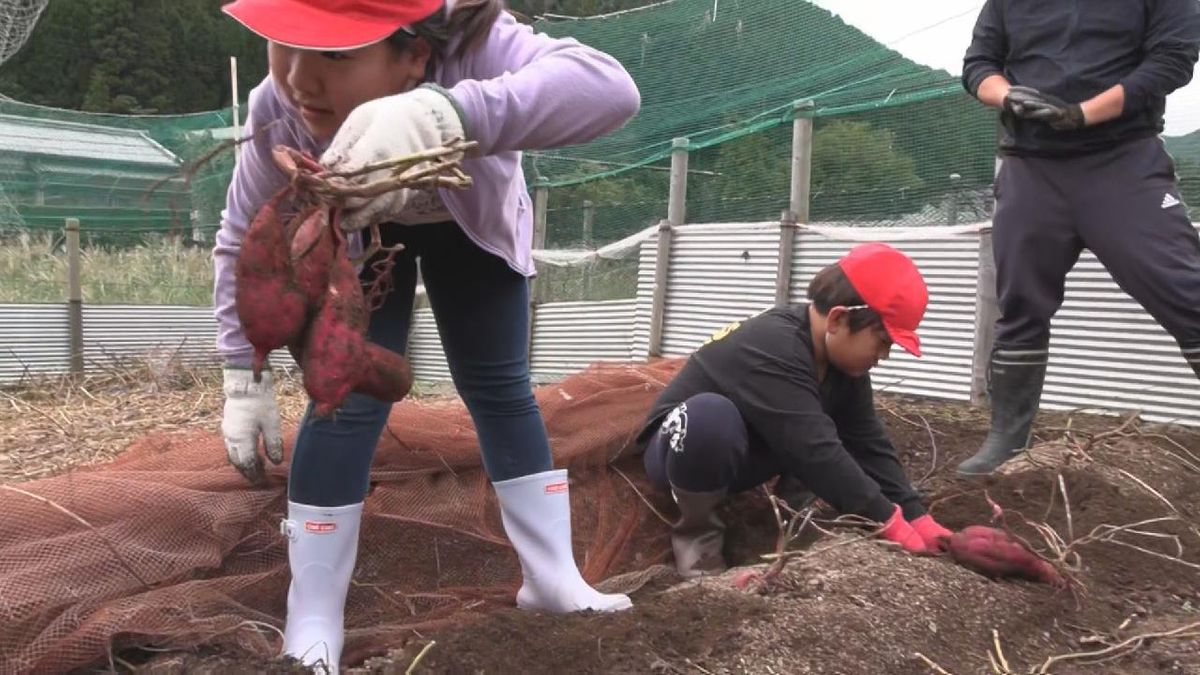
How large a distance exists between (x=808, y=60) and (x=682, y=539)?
15.8ft

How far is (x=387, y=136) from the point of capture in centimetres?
130

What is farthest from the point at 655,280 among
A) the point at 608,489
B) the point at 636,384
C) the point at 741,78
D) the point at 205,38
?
the point at 205,38

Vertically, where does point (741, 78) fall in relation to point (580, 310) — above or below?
above

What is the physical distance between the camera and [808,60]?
260 inches

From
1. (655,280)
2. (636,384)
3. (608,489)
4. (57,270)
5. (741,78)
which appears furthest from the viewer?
(57,270)

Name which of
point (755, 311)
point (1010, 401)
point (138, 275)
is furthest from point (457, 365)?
point (138, 275)

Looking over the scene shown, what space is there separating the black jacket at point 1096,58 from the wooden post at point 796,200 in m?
2.33

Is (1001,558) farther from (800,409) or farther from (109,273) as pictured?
(109,273)

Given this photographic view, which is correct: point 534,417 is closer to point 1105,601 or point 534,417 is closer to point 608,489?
point 608,489

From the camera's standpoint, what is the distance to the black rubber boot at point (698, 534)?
244 centimetres

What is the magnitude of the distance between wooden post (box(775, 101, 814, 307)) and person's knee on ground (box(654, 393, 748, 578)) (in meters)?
2.94

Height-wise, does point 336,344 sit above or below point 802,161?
below

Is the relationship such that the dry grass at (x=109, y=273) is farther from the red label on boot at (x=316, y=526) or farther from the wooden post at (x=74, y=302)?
the red label on boot at (x=316, y=526)

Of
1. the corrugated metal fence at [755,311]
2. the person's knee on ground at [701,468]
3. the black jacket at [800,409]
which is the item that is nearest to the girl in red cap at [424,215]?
the person's knee on ground at [701,468]
